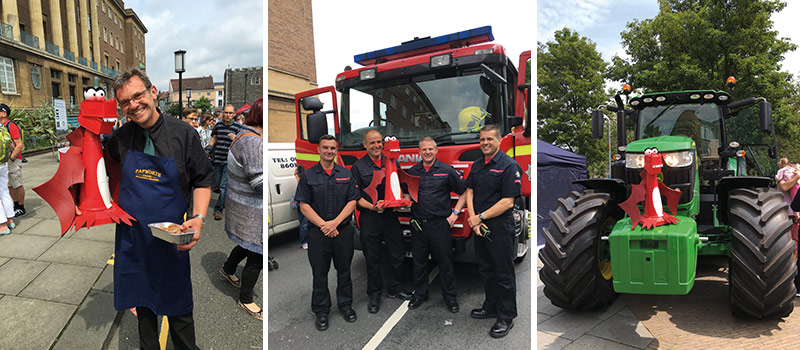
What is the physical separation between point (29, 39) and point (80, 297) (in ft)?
18.6

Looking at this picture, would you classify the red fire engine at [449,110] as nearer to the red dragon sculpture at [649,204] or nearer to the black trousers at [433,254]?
the black trousers at [433,254]

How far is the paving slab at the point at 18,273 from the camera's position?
3.66 metres

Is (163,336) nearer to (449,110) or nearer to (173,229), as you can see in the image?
(173,229)

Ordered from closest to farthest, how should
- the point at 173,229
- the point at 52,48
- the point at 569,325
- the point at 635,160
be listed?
the point at 173,229
the point at 635,160
the point at 569,325
the point at 52,48

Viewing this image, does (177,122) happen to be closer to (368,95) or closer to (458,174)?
(368,95)

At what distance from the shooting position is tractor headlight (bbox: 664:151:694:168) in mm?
3688

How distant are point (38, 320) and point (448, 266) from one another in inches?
117

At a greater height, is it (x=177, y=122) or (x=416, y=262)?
(x=177, y=122)

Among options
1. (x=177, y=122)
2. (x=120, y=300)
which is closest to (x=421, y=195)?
(x=177, y=122)

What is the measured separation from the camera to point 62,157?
202 cm

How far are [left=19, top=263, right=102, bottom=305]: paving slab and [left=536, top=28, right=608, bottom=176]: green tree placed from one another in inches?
601

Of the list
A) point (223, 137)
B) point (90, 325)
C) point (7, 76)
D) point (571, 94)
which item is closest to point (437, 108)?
point (90, 325)

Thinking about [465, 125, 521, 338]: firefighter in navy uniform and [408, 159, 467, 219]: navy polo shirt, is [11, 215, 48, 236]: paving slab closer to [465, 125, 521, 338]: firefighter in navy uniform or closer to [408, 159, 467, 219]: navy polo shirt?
[408, 159, 467, 219]: navy polo shirt

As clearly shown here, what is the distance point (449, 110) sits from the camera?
3.05 m
